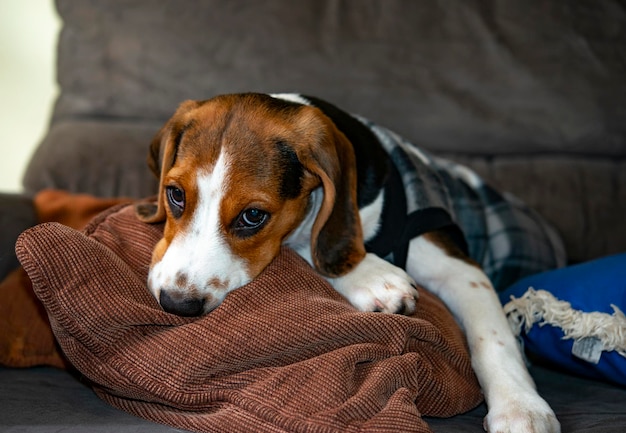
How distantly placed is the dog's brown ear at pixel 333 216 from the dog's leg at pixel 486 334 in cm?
41

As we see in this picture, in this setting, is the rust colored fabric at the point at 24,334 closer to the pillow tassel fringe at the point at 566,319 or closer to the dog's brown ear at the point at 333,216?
the dog's brown ear at the point at 333,216

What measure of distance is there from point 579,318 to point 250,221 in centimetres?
103

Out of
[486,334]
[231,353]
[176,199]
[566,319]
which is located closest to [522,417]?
[486,334]

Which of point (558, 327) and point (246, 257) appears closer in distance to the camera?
point (246, 257)

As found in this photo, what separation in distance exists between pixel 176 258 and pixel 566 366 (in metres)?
1.28

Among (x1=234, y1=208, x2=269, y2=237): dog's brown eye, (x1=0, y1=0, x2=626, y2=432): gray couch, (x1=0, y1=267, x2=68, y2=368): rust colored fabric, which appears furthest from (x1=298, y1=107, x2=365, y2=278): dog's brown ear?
(x1=0, y1=0, x2=626, y2=432): gray couch

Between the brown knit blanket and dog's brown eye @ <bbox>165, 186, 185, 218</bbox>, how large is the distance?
0.26 m

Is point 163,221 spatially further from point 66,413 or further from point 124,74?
point 124,74

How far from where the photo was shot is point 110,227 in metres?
2.23

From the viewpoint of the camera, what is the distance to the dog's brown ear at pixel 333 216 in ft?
7.14

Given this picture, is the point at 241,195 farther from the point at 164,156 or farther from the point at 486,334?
the point at 486,334

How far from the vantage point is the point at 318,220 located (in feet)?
7.23

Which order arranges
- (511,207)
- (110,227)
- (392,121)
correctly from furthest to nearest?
(392,121)
(511,207)
(110,227)

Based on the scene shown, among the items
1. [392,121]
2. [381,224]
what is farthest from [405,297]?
[392,121]
